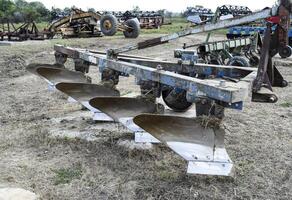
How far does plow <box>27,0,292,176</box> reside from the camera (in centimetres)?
341

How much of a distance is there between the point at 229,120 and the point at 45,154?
8.23ft

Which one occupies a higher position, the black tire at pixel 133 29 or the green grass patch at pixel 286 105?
the black tire at pixel 133 29

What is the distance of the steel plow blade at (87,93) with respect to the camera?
5199 mm

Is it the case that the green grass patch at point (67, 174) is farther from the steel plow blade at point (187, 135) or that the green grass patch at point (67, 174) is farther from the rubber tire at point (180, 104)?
the rubber tire at point (180, 104)

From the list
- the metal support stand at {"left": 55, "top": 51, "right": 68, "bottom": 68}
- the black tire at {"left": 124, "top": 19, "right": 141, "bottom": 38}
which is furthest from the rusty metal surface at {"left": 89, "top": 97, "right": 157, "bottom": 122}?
the black tire at {"left": 124, "top": 19, "right": 141, "bottom": 38}

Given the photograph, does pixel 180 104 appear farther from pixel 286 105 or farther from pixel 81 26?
pixel 81 26

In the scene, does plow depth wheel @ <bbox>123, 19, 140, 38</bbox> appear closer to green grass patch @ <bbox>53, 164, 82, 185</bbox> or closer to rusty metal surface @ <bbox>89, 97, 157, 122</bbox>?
rusty metal surface @ <bbox>89, 97, 157, 122</bbox>

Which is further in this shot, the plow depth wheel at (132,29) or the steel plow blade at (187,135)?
the plow depth wheel at (132,29)

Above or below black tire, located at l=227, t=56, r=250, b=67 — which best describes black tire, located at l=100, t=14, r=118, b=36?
above

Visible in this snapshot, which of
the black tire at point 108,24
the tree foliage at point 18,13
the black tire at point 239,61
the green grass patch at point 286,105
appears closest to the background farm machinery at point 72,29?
the tree foliage at point 18,13

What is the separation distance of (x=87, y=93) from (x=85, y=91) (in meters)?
0.04

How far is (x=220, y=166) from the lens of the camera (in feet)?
10.6

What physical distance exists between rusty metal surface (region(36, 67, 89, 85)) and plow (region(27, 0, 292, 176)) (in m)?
0.67

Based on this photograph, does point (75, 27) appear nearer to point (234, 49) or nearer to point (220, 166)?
point (234, 49)
